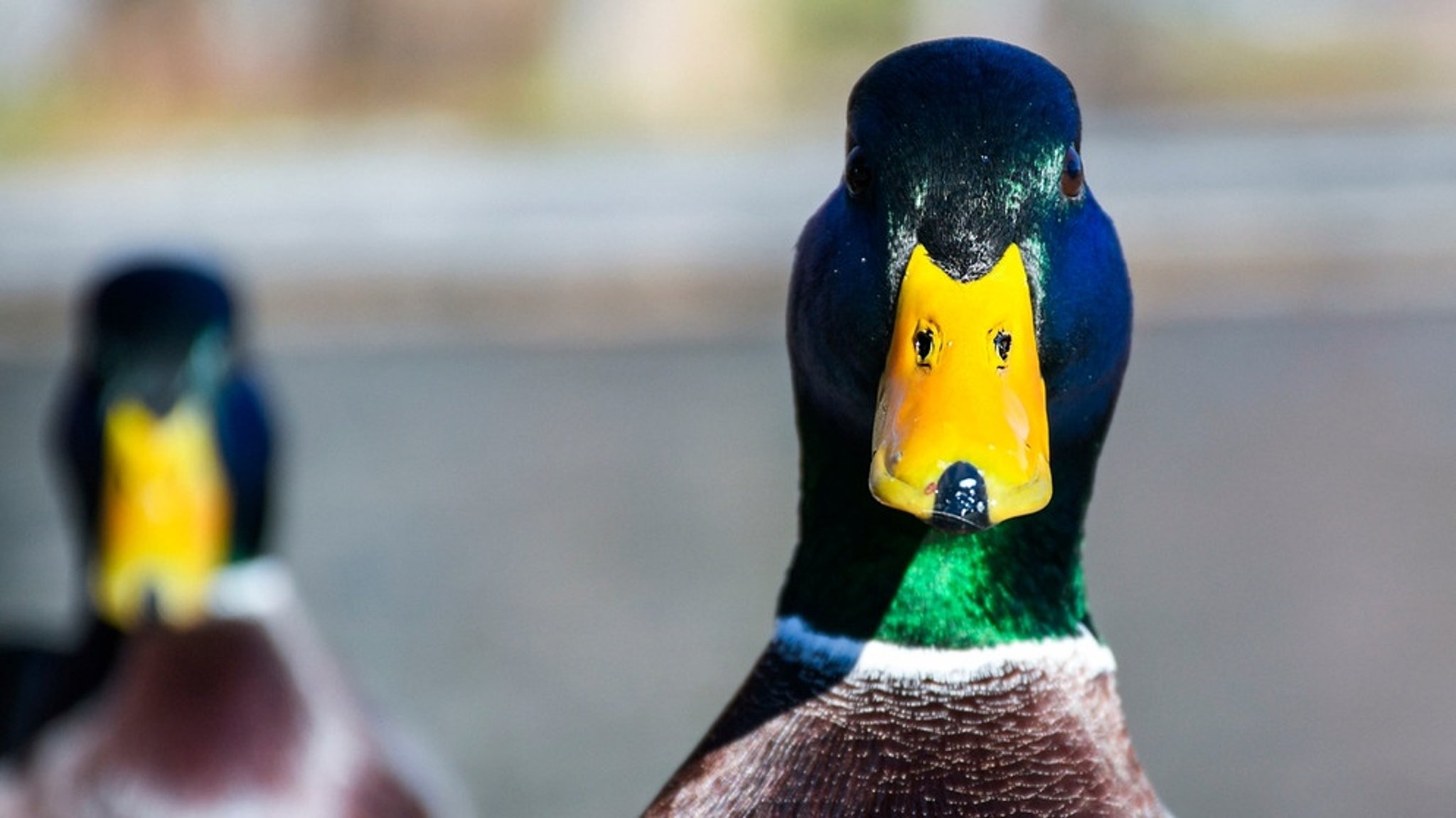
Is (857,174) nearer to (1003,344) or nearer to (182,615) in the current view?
(1003,344)

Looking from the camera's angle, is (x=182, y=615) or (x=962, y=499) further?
(x=182, y=615)

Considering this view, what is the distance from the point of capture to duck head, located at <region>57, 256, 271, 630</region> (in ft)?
9.55

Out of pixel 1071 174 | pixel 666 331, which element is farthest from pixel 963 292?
pixel 666 331

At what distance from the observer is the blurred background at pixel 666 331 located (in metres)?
5.11

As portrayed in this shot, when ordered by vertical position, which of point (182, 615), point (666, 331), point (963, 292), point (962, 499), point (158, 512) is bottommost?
point (182, 615)

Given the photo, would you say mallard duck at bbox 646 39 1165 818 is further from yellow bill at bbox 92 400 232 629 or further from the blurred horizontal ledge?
the blurred horizontal ledge

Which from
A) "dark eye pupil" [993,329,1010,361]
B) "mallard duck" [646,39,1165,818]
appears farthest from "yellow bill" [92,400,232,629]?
"dark eye pupil" [993,329,1010,361]

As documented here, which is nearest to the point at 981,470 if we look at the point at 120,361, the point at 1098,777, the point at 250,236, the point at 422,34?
the point at 1098,777

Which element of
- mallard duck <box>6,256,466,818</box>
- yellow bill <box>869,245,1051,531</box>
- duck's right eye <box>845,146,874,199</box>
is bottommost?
mallard duck <box>6,256,466,818</box>

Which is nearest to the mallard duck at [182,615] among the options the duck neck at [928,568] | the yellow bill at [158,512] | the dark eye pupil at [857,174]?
the yellow bill at [158,512]

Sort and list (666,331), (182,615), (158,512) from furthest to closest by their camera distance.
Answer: (666,331), (182,615), (158,512)

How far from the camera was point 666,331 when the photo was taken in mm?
5984

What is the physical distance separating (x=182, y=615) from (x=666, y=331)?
3111mm

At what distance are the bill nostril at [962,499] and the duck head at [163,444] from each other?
2026 mm
